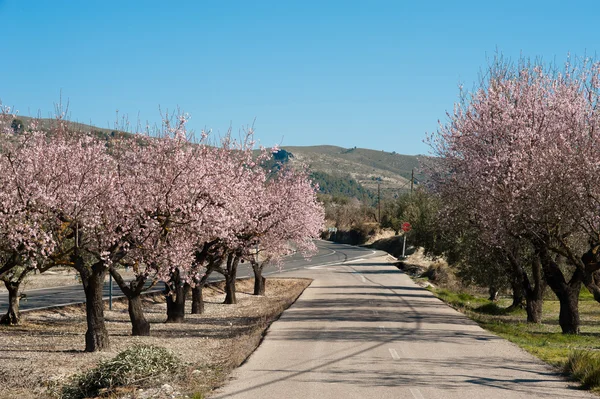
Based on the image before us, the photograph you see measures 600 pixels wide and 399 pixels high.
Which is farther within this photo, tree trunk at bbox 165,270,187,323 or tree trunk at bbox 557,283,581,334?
tree trunk at bbox 165,270,187,323

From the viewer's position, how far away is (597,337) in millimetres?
25797

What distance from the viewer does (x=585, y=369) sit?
14609 millimetres

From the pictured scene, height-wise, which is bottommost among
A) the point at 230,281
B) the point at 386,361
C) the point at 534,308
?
the point at 386,361

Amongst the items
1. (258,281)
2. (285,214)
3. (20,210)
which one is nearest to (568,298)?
(285,214)

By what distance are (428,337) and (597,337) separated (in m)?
8.12

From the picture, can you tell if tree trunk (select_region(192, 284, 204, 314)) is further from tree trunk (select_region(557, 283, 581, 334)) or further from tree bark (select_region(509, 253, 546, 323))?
tree trunk (select_region(557, 283, 581, 334))

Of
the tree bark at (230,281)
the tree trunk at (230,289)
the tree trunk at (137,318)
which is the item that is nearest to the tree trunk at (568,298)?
the tree trunk at (137,318)

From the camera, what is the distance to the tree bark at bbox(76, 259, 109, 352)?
18.5m

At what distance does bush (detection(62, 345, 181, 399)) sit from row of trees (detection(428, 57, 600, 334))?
13.6m

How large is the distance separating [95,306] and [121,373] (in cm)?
492

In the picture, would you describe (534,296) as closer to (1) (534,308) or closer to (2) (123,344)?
(1) (534,308)

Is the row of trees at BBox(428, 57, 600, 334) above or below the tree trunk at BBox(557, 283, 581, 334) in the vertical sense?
above

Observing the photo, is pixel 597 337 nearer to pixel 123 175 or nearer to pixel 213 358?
pixel 213 358

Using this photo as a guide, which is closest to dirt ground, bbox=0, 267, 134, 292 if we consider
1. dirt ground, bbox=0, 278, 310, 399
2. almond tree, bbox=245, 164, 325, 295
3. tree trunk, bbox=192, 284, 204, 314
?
dirt ground, bbox=0, 278, 310, 399
